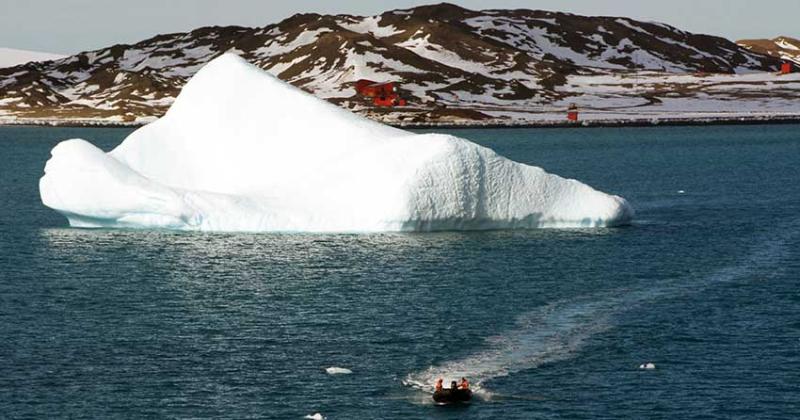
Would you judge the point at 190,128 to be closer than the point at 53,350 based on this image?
No

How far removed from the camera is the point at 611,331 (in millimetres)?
49156

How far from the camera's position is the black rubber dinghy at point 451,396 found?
39.1 m

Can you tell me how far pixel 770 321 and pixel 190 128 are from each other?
3745 cm

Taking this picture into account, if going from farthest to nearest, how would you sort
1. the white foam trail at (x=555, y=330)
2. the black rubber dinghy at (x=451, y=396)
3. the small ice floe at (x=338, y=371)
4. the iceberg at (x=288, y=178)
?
the iceberg at (x=288, y=178)
the small ice floe at (x=338, y=371)
the white foam trail at (x=555, y=330)
the black rubber dinghy at (x=451, y=396)

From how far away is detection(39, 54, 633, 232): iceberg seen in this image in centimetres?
6938

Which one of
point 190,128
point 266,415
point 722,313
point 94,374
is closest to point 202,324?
point 94,374

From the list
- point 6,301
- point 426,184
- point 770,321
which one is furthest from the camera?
point 426,184

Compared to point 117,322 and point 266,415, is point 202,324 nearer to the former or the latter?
point 117,322

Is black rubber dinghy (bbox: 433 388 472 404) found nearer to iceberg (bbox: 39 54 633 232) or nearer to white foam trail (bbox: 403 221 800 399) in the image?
white foam trail (bbox: 403 221 800 399)

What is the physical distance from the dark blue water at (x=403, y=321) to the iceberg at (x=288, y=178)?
1267 mm

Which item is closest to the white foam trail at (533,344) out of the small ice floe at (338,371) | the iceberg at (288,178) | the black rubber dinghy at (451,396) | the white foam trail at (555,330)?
the white foam trail at (555,330)

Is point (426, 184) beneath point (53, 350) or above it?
above

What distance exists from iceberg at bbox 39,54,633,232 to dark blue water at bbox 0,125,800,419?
1.27 meters

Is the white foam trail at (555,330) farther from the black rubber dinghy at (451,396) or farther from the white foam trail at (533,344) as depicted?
the black rubber dinghy at (451,396)
